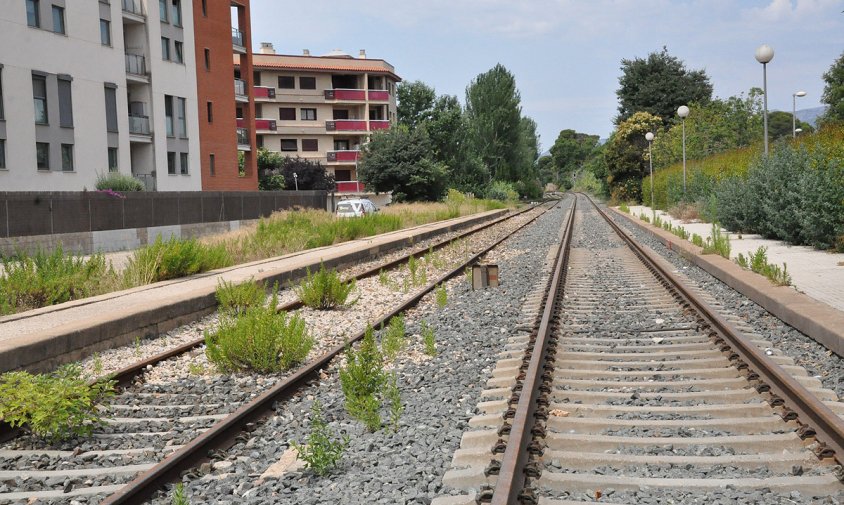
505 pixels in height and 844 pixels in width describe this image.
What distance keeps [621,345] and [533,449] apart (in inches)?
151

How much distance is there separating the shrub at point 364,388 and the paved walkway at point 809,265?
231 inches

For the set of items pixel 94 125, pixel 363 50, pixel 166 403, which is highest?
pixel 363 50

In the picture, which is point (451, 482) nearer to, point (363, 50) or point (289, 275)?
point (289, 275)

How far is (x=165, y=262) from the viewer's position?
15336mm

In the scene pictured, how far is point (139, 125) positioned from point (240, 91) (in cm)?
1372

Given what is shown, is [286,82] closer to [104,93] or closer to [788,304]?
[104,93]

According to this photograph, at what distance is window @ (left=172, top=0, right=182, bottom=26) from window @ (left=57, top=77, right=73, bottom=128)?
1064 centimetres

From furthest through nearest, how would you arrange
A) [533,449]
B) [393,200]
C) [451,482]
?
[393,200] < [533,449] < [451,482]

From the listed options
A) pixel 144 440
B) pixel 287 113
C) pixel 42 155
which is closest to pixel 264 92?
pixel 287 113

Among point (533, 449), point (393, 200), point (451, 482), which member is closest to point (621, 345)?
point (533, 449)

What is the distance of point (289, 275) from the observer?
15383 mm

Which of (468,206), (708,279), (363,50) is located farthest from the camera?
(363,50)

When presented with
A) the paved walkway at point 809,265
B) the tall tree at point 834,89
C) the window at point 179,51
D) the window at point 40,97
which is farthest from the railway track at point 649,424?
the tall tree at point 834,89

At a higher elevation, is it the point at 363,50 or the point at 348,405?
the point at 363,50
